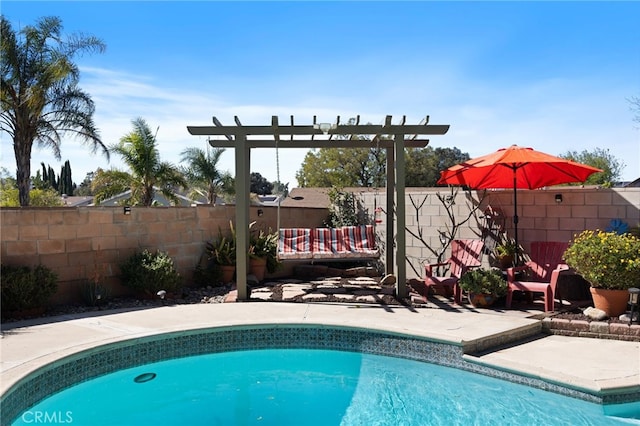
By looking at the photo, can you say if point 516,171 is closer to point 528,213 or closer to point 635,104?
point 528,213

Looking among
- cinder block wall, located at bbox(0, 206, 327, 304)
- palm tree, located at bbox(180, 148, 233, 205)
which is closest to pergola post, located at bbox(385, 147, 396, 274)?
A: cinder block wall, located at bbox(0, 206, 327, 304)

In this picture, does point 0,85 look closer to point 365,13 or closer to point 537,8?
point 365,13

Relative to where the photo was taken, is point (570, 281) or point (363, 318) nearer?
point (363, 318)

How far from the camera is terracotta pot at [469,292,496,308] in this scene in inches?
284

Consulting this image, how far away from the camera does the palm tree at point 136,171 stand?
1892 centimetres

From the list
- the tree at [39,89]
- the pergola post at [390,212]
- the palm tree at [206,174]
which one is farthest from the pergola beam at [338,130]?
the palm tree at [206,174]

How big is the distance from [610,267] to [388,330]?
290cm

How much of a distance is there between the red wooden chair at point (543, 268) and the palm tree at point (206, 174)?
19.1 metres

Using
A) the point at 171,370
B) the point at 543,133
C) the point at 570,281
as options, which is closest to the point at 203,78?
the point at 171,370

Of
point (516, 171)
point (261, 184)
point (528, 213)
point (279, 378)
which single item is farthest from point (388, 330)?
point (261, 184)

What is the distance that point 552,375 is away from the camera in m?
4.62

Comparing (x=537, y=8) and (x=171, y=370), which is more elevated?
(x=537, y=8)

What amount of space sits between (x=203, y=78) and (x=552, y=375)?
977 cm

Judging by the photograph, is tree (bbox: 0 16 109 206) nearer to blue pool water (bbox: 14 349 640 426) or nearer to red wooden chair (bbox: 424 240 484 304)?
blue pool water (bbox: 14 349 640 426)
